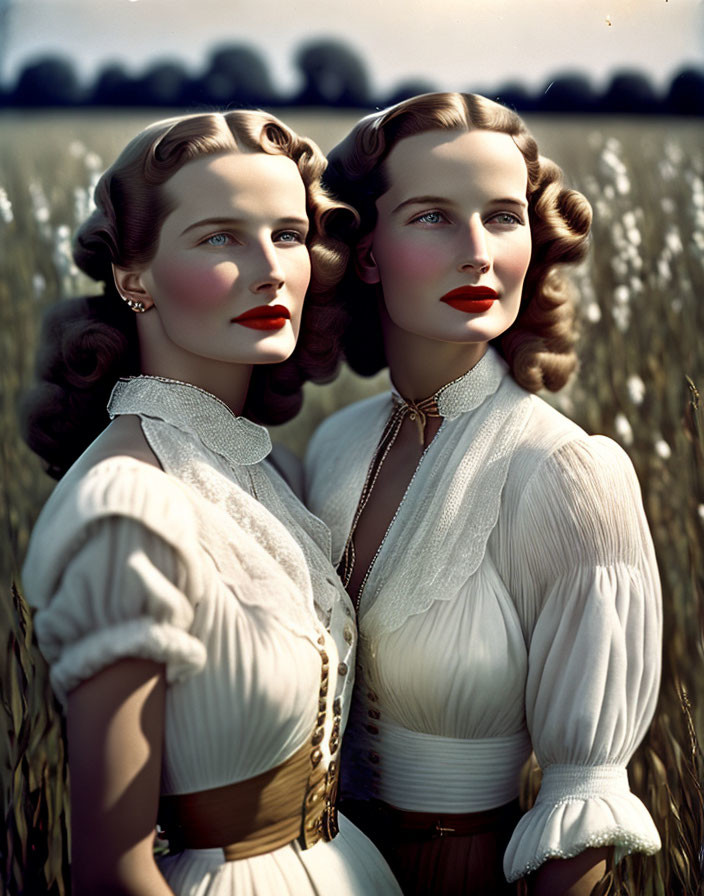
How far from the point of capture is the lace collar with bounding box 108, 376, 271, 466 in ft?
4.17

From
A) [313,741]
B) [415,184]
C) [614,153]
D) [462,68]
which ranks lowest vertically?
[313,741]

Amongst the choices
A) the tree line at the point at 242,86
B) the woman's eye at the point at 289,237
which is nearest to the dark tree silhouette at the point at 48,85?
the tree line at the point at 242,86

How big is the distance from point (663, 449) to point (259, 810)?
1.13m

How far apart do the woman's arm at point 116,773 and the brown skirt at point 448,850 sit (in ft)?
1.47

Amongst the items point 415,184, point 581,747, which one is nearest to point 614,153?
point 415,184

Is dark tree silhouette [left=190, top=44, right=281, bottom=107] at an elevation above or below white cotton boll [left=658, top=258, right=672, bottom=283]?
above

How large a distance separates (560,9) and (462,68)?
0.17 meters

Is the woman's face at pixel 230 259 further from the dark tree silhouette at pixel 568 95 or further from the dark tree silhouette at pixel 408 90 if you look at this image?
the dark tree silhouette at pixel 568 95

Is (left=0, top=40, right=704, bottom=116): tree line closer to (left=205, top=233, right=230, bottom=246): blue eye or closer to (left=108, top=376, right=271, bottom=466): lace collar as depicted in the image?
(left=205, top=233, right=230, bottom=246): blue eye

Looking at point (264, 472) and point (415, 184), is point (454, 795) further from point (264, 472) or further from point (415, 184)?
point (415, 184)

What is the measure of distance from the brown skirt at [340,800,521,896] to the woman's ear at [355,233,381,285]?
810 millimetres

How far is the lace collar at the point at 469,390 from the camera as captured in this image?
1451mm

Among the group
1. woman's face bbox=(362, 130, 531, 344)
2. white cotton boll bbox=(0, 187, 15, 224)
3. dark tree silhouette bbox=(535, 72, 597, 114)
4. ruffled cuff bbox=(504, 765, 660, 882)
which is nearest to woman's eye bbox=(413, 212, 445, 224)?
woman's face bbox=(362, 130, 531, 344)

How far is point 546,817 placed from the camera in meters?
1.28
